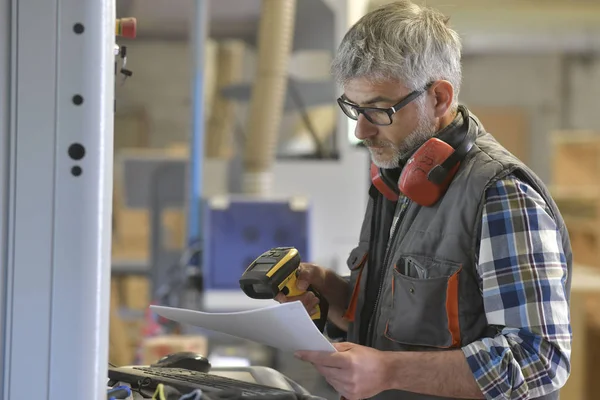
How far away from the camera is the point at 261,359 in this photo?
306 cm

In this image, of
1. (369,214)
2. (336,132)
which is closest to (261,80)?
(336,132)

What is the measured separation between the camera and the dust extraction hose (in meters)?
3.24

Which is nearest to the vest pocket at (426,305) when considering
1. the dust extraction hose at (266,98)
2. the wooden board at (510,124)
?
the dust extraction hose at (266,98)

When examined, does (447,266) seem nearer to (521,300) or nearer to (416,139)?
(521,300)

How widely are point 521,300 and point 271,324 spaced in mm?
353

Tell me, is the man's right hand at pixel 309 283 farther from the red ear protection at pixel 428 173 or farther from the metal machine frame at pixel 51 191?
the metal machine frame at pixel 51 191

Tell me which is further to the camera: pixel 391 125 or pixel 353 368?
pixel 391 125

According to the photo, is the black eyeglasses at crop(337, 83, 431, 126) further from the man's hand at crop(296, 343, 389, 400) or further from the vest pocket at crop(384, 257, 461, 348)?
the man's hand at crop(296, 343, 389, 400)

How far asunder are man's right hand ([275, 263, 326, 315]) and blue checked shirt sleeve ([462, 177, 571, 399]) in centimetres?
34

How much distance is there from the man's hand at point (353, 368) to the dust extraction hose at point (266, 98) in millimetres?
2302

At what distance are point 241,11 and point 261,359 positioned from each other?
9.80ft

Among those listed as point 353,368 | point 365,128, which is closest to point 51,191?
point 353,368

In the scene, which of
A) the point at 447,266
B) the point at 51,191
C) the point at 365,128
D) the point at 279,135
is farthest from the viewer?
the point at 279,135

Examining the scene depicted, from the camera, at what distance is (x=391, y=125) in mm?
1287
